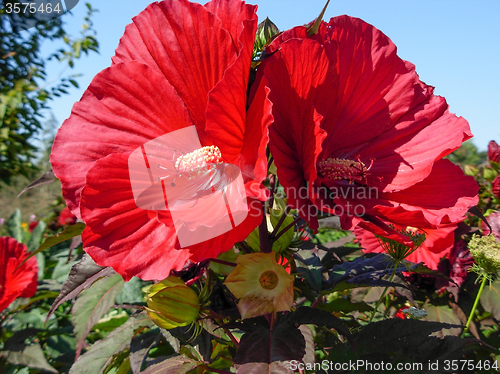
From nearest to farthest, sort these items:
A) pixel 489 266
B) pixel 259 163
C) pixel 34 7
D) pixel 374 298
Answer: pixel 259 163
pixel 489 266
pixel 374 298
pixel 34 7

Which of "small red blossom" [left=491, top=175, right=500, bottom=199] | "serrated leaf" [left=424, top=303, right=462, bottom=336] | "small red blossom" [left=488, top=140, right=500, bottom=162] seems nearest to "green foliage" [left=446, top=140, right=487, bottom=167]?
"small red blossom" [left=488, top=140, right=500, bottom=162]

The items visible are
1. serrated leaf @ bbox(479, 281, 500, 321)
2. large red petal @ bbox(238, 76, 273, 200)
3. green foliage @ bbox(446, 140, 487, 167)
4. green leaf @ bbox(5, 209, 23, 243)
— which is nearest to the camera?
large red petal @ bbox(238, 76, 273, 200)

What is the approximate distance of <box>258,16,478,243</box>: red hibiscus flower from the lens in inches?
18.5

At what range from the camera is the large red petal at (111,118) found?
0.53 meters

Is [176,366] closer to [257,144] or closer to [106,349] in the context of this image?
[106,349]

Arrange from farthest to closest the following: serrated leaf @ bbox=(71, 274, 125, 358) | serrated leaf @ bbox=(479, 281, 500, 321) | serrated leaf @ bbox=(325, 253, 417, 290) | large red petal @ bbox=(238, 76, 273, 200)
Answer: serrated leaf @ bbox=(479, 281, 500, 321) < serrated leaf @ bbox=(71, 274, 125, 358) < serrated leaf @ bbox=(325, 253, 417, 290) < large red petal @ bbox=(238, 76, 273, 200)

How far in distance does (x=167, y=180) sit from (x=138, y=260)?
0.50 ft

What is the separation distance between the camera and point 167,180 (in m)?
0.58

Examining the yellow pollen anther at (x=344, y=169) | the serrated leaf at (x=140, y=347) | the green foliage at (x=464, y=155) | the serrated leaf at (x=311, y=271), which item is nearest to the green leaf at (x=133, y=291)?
the serrated leaf at (x=140, y=347)

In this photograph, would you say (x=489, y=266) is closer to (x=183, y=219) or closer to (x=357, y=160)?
(x=357, y=160)

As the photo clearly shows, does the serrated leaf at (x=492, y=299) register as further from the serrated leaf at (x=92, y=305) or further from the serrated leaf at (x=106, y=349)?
the serrated leaf at (x=92, y=305)

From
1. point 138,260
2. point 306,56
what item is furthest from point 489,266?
point 138,260

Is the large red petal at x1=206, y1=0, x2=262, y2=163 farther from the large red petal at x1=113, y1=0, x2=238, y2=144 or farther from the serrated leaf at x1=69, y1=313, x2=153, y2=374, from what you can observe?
the serrated leaf at x1=69, y1=313, x2=153, y2=374

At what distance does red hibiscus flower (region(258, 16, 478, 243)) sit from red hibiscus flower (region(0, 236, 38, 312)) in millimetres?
1412
